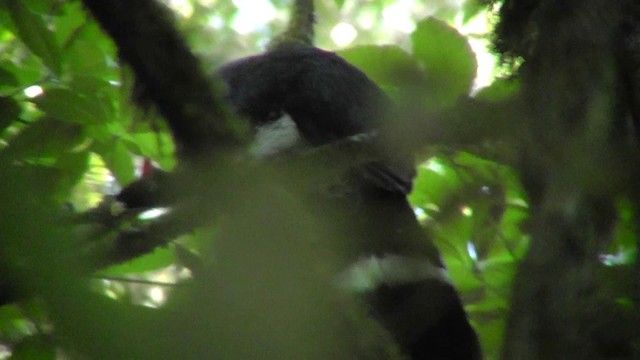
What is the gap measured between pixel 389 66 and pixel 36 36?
1.46ft

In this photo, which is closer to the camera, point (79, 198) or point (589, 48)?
point (589, 48)

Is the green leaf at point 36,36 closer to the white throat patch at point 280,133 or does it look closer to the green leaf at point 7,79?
the green leaf at point 7,79

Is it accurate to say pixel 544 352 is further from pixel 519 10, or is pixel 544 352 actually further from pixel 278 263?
pixel 519 10

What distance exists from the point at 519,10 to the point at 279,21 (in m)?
Result: 1.47

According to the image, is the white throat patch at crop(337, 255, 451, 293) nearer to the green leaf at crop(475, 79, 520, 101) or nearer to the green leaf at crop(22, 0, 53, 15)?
the green leaf at crop(475, 79, 520, 101)

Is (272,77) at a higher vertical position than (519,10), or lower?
higher

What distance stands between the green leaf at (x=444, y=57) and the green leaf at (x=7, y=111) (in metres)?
0.48

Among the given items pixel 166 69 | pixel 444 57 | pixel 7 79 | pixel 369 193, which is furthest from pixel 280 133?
pixel 166 69

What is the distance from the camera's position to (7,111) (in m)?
0.90

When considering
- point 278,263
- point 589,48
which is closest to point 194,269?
point 278,263

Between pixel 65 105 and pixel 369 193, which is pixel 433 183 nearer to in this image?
pixel 369 193

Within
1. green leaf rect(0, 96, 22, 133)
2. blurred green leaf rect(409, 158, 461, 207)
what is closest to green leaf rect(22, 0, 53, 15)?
green leaf rect(0, 96, 22, 133)

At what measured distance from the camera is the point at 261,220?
0.54 m

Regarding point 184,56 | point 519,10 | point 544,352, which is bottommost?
point 544,352
